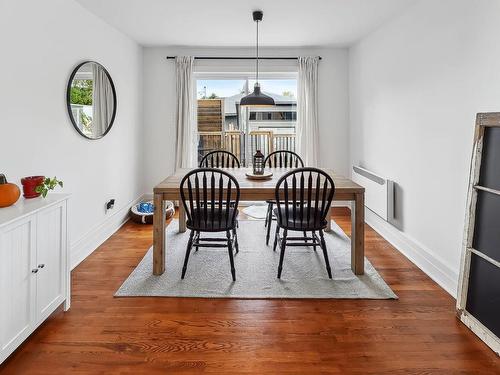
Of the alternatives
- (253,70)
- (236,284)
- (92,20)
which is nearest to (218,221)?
(236,284)

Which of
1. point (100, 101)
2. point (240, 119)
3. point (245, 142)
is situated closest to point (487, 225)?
point (100, 101)

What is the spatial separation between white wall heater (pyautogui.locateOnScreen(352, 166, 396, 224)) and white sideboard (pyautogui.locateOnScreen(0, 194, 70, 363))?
10.3ft

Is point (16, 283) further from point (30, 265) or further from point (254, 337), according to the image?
point (254, 337)

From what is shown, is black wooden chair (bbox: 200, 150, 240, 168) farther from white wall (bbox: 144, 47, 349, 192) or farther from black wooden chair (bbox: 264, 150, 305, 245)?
white wall (bbox: 144, 47, 349, 192)

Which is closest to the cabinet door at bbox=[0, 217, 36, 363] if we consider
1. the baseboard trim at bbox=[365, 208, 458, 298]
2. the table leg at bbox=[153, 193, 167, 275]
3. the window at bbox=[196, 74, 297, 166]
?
the table leg at bbox=[153, 193, 167, 275]

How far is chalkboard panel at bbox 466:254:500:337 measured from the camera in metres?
2.06

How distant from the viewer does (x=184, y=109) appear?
A: 556 cm

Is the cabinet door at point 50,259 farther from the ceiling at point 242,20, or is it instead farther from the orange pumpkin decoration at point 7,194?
the ceiling at point 242,20

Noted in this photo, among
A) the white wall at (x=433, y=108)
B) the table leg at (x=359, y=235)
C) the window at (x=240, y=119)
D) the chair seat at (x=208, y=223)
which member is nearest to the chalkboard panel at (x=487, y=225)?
the white wall at (x=433, y=108)

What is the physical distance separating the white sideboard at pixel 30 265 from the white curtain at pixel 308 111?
154 inches

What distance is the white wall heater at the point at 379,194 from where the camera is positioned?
3.95 meters

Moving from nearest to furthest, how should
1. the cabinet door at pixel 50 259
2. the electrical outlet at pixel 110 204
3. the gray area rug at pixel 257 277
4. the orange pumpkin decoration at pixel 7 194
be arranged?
the orange pumpkin decoration at pixel 7 194 → the cabinet door at pixel 50 259 → the gray area rug at pixel 257 277 → the electrical outlet at pixel 110 204

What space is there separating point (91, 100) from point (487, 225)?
3.55 metres

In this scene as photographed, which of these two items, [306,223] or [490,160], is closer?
[490,160]
